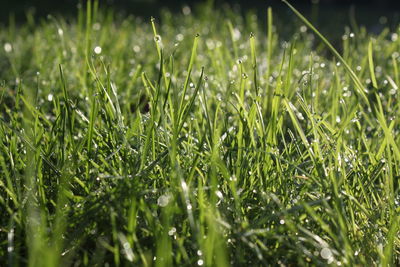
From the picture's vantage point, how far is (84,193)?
102 cm

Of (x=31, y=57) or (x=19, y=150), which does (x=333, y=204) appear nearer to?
(x=19, y=150)

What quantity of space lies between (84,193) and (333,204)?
1.54ft

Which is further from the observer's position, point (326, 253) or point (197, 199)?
point (197, 199)

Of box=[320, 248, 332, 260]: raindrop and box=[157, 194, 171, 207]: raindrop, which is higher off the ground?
box=[157, 194, 171, 207]: raindrop

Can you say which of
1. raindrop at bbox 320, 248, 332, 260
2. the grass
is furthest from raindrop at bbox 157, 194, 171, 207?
raindrop at bbox 320, 248, 332, 260

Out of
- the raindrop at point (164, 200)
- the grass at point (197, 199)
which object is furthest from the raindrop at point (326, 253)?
the raindrop at point (164, 200)

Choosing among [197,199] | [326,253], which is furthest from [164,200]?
[326,253]

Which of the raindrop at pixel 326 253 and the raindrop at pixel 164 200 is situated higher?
the raindrop at pixel 164 200

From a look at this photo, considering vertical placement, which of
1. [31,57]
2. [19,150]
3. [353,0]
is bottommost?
[353,0]

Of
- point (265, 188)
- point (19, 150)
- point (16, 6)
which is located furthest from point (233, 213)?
point (16, 6)

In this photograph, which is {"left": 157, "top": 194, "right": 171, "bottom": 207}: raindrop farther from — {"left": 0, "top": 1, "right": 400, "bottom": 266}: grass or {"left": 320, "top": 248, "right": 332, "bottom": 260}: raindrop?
{"left": 320, "top": 248, "right": 332, "bottom": 260}: raindrop

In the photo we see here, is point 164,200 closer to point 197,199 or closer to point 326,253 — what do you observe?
point 197,199

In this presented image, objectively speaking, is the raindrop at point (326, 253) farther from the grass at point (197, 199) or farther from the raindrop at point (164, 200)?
the raindrop at point (164, 200)

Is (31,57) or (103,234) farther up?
(103,234)
